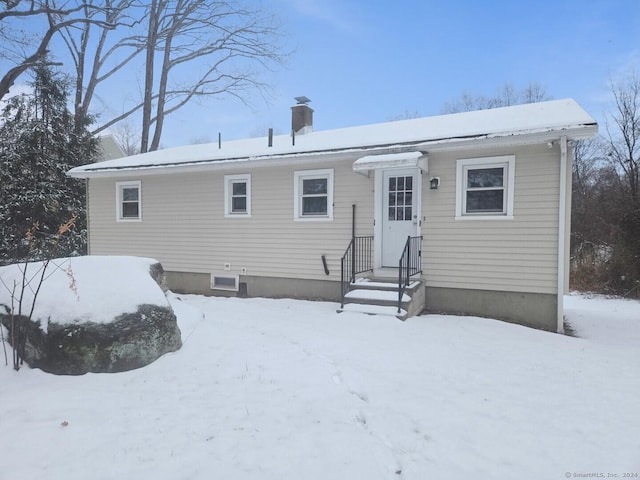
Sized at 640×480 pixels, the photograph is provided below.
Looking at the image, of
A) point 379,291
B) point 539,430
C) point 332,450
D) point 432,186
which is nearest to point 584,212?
point 432,186

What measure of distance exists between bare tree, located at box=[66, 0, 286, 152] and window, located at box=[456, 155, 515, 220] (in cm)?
1473

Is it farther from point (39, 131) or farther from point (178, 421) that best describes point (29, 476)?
point (39, 131)

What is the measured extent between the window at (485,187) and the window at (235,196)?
459 centimetres

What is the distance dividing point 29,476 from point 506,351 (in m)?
4.87

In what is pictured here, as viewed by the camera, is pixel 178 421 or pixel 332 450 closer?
pixel 332 450

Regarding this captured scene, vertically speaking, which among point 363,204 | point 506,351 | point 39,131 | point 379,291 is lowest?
point 506,351

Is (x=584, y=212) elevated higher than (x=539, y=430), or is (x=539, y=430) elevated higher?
(x=584, y=212)

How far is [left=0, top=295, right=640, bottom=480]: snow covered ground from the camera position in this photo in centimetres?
244

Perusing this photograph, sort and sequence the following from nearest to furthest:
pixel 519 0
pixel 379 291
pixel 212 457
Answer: pixel 212 457 < pixel 379 291 < pixel 519 0

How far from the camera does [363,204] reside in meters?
7.72

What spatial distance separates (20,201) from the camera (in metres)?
11.7

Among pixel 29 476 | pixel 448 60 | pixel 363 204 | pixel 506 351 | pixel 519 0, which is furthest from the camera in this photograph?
pixel 448 60

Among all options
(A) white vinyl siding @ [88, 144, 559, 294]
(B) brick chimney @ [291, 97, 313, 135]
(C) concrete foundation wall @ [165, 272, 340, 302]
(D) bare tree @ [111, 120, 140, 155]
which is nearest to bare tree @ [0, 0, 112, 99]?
(A) white vinyl siding @ [88, 144, 559, 294]

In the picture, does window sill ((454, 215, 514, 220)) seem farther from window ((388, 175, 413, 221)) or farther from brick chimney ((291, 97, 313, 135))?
brick chimney ((291, 97, 313, 135))
